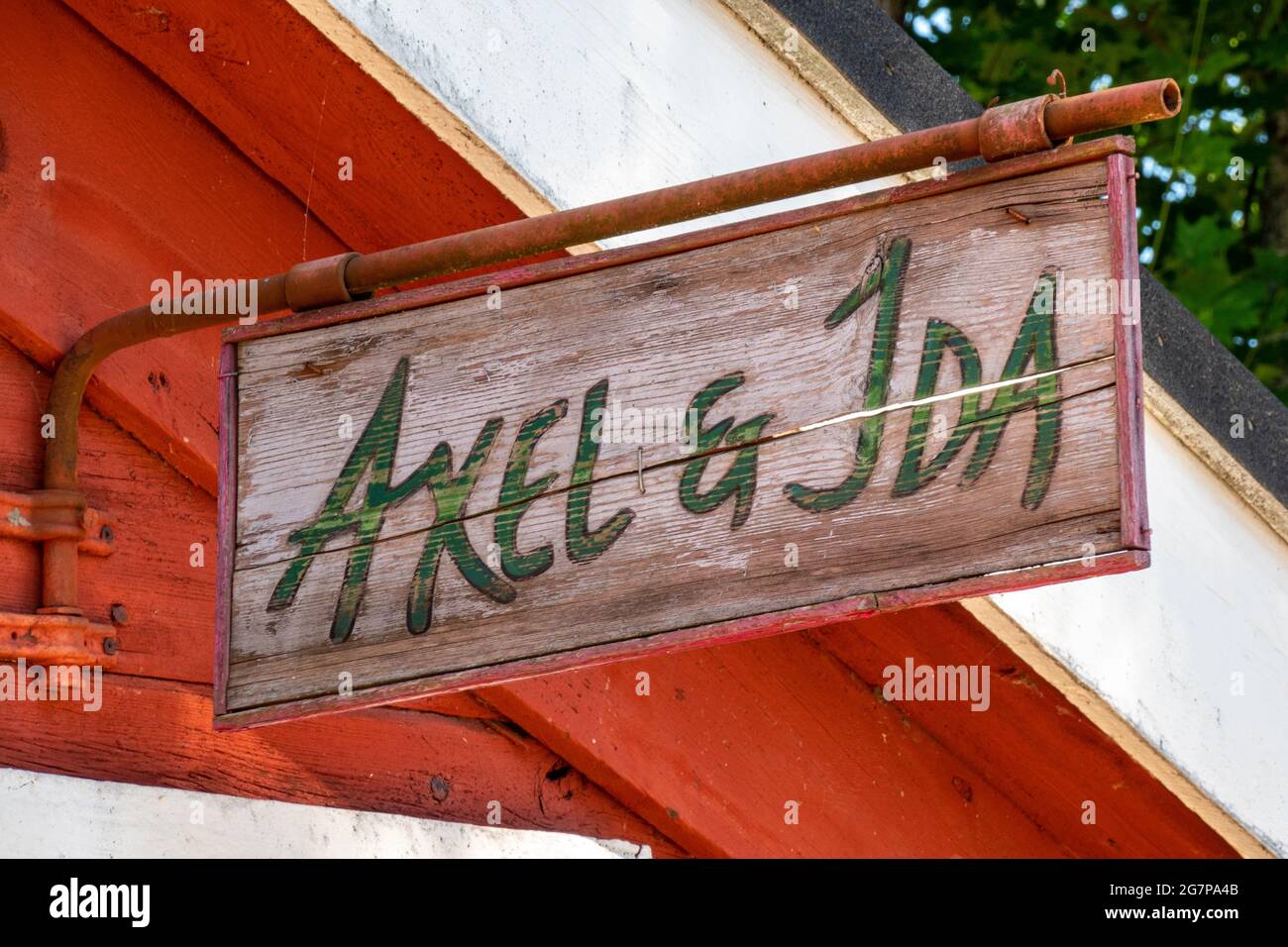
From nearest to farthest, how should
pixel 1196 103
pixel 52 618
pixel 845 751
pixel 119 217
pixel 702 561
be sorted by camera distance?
pixel 702 561
pixel 52 618
pixel 119 217
pixel 845 751
pixel 1196 103

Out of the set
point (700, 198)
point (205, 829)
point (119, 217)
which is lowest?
point (205, 829)

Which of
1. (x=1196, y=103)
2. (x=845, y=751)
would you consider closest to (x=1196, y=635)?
(x=845, y=751)

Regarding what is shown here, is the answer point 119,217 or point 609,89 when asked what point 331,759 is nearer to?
point 119,217

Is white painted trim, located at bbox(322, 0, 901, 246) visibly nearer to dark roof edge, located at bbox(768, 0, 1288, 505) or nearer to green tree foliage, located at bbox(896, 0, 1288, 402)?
dark roof edge, located at bbox(768, 0, 1288, 505)

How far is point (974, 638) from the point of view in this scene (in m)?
2.45

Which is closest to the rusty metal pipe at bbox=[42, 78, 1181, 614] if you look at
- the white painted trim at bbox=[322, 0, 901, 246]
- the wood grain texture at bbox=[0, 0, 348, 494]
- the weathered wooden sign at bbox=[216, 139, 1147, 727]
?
the weathered wooden sign at bbox=[216, 139, 1147, 727]

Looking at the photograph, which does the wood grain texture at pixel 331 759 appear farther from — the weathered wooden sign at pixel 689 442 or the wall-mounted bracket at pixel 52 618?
the weathered wooden sign at pixel 689 442

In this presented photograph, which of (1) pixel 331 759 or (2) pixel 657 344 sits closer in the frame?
(2) pixel 657 344

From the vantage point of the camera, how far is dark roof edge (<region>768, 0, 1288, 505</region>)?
2221 mm

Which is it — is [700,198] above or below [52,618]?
above

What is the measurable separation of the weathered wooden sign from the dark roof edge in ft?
2.20

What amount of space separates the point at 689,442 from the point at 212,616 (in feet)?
3.26

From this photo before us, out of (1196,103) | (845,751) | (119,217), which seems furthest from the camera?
(1196,103)

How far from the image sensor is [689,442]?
1.60 meters
